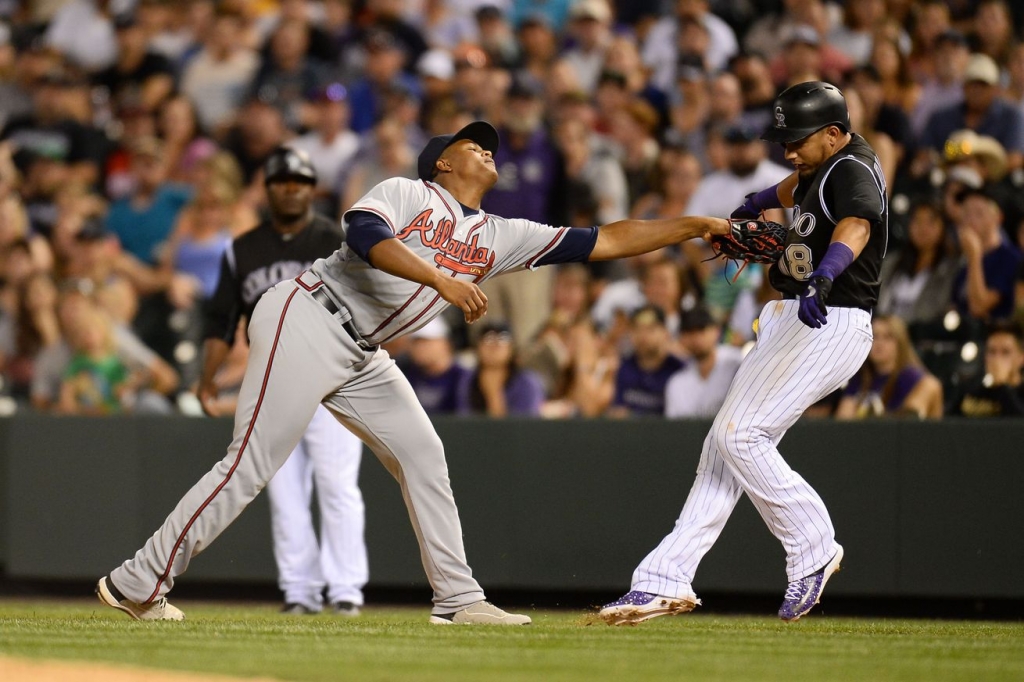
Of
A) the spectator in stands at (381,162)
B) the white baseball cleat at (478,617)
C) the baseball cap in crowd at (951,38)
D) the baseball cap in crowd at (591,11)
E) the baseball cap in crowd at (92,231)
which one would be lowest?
the white baseball cleat at (478,617)

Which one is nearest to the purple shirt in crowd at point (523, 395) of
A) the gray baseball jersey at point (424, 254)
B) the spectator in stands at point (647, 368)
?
the spectator in stands at point (647, 368)

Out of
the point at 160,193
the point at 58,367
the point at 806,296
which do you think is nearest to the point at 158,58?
the point at 160,193

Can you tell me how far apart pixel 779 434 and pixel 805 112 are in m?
1.22

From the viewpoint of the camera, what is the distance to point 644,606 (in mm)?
5723

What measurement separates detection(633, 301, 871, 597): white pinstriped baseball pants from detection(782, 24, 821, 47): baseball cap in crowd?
16.2 feet

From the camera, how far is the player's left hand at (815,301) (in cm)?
525

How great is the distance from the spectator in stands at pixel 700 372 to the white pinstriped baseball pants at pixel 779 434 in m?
2.61

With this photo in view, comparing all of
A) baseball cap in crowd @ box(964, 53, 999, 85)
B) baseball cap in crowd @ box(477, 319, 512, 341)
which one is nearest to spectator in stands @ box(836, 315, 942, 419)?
baseball cap in crowd @ box(477, 319, 512, 341)

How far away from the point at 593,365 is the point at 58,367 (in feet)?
11.8

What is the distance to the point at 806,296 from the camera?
528 centimetres

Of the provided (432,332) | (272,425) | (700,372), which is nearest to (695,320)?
(700,372)

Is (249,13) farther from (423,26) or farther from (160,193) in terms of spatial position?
(160,193)

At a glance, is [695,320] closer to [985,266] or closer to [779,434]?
[985,266]

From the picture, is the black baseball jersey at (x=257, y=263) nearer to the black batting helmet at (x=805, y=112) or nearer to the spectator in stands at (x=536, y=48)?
the black batting helmet at (x=805, y=112)
